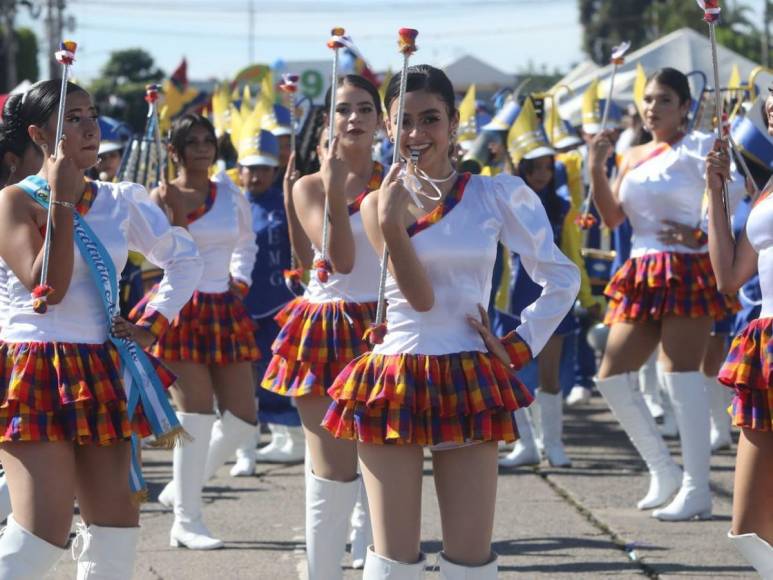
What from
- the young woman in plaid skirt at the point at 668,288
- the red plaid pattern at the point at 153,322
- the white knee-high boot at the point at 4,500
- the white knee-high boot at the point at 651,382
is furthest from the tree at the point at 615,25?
the red plaid pattern at the point at 153,322

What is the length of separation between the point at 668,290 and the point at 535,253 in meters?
3.00

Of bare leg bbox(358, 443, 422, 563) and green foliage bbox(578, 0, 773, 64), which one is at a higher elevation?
green foliage bbox(578, 0, 773, 64)

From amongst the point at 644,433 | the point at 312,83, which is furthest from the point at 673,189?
the point at 312,83

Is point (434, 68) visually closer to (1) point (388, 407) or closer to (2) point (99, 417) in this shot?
(1) point (388, 407)

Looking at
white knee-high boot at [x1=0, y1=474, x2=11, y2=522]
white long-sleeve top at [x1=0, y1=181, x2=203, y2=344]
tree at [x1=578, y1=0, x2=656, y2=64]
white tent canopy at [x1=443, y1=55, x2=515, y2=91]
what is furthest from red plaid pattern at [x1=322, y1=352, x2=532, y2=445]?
tree at [x1=578, y1=0, x2=656, y2=64]

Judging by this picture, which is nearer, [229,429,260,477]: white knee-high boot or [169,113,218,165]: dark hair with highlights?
[169,113,218,165]: dark hair with highlights

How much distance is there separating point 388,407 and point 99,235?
111cm

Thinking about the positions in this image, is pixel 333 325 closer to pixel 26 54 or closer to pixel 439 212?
pixel 439 212

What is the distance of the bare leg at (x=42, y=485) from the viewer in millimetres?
4164

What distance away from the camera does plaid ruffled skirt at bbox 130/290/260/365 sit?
6824mm

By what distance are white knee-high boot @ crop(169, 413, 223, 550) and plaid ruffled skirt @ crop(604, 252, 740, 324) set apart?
215cm

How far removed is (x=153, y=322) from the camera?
4734mm

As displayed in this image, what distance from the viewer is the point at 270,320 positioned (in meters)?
9.31

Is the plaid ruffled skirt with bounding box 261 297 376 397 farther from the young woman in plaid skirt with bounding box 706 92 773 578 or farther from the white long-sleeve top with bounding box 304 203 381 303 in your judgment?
the young woman in plaid skirt with bounding box 706 92 773 578
